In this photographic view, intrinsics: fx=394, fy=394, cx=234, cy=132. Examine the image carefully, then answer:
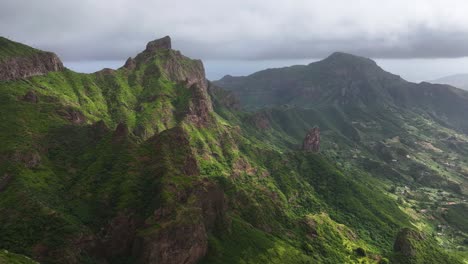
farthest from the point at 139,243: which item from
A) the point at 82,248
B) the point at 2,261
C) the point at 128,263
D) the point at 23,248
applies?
the point at 2,261

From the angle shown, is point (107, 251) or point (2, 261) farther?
point (107, 251)

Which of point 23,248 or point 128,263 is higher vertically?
point 23,248

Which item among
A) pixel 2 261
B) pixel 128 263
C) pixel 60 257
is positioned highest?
pixel 2 261

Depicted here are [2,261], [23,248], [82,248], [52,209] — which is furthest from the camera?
[52,209]

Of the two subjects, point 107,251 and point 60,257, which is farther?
point 107,251

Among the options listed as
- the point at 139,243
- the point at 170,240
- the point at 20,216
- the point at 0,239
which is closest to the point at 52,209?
the point at 20,216

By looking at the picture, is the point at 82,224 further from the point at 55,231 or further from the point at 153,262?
the point at 153,262

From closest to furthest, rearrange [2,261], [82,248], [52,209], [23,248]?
[2,261], [23,248], [82,248], [52,209]

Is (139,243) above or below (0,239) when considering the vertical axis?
below

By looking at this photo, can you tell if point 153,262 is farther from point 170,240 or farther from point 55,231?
point 55,231
